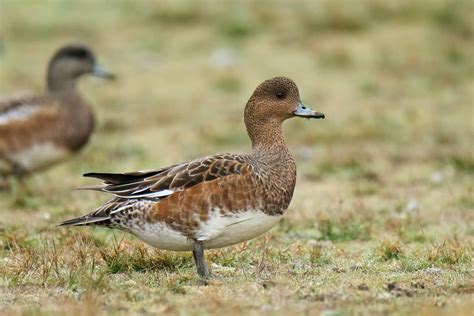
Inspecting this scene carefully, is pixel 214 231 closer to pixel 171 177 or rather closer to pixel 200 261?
pixel 200 261

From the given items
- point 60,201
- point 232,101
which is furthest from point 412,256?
point 232,101

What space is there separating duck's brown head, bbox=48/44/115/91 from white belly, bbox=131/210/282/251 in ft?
17.9

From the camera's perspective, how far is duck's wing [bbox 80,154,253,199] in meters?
5.71

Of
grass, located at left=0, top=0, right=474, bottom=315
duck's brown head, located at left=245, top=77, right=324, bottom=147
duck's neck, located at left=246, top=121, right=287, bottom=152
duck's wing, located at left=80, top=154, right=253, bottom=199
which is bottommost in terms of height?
grass, located at left=0, top=0, right=474, bottom=315

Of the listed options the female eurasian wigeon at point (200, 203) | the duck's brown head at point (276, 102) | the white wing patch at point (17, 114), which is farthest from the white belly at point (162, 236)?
the white wing patch at point (17, 114)

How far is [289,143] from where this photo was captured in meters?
11.6

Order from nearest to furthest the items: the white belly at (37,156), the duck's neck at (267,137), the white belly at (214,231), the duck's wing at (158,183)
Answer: the white belly at (214,231) → the duck's wing at (158,183) → the duck's neck at (267,137) → the white belly at (37,156)

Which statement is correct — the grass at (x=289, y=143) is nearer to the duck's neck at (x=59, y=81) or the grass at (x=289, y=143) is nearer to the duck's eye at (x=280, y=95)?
the duck's neck at (x=59, y=81)

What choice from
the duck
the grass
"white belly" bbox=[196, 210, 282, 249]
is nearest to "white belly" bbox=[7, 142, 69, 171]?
the duck

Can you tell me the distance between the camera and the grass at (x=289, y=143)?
5258mm

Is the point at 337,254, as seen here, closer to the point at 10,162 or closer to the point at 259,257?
the point at 259,257

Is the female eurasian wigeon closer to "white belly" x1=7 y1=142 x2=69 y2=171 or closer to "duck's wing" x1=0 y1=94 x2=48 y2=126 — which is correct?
"white belly" x1=7 y1=142 x2=69 y2=171

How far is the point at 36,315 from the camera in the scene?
4.59m

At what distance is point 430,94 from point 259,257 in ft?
25.7
